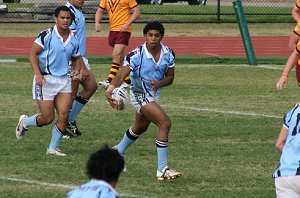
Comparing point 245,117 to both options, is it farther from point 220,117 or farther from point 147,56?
point 147,56

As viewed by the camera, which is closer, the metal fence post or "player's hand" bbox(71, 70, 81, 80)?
"player's hand" bbox(71, 70, 81, 80)

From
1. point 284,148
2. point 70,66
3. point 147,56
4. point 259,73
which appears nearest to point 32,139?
point 70,66

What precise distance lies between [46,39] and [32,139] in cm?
206

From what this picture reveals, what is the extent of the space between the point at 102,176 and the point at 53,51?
21.1 feet

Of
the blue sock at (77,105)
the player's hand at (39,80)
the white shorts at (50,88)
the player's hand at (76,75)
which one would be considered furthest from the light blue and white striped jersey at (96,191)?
the blue sock at (77,105)

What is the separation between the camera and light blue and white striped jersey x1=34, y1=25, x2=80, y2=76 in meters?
12.6

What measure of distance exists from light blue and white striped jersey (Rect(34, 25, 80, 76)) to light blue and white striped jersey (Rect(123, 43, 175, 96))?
4.58 feet

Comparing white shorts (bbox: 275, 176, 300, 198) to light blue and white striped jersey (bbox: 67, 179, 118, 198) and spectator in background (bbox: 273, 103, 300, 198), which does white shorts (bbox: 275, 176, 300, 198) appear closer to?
spectator in background (bbox: 273, 103, 300, 198)

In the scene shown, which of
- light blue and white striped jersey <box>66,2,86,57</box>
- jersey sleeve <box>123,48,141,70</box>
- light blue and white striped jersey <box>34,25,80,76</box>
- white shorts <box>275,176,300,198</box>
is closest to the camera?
white shorts <box>275,176,300,198</box>

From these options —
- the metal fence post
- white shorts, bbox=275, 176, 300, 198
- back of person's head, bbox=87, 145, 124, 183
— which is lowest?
the metal fence post

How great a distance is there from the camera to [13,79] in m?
20.8

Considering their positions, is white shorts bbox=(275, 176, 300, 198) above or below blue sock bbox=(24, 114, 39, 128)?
above

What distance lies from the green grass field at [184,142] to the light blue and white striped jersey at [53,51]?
1.12 metres

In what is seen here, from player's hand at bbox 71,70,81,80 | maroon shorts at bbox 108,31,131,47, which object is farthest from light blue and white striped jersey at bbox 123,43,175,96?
maroon shorts at bbox 108,31,131,47
